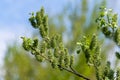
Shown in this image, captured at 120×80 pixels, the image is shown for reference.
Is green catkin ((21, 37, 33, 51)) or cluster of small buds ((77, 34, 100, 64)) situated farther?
green catkin ((21, 37, 33, 51))

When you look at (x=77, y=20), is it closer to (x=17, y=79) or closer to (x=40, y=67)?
(x=40, y=67)

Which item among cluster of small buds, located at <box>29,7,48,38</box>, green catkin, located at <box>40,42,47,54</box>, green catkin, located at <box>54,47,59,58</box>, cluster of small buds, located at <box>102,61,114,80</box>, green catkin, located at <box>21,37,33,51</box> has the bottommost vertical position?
cluster of small buds, located at <box>102,61,114,80</box>

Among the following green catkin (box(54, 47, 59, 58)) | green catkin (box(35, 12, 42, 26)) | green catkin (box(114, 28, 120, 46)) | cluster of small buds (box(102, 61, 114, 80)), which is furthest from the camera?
green catkin (box(35, 12, 42, 26))

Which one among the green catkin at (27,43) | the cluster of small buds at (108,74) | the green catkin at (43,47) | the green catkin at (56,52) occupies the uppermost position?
the green catkin at (27,43)

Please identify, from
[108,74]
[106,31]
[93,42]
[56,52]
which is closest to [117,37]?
[106,31]

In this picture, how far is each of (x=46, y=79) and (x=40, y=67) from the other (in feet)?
2.49

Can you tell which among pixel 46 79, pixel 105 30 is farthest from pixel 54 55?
pixel 46 79

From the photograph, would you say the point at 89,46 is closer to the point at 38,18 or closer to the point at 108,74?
the point at 108,74

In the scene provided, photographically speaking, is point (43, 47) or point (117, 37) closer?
point (117, 37)

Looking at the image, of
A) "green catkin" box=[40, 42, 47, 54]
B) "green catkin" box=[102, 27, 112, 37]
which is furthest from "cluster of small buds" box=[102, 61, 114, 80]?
"green catkin" box=[40, 42, 47, 54]

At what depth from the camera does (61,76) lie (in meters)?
12.6

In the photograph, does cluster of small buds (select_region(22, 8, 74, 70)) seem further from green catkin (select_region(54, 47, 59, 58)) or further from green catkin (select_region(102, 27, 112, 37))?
green catkin (select_region(102, 27, 112, 37))

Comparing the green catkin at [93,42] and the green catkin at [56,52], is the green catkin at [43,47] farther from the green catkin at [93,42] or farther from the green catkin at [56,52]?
the green catkin at [93,42]

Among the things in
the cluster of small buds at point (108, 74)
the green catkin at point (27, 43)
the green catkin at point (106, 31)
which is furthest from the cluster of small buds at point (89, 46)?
the green catkin at point (27, 43)
